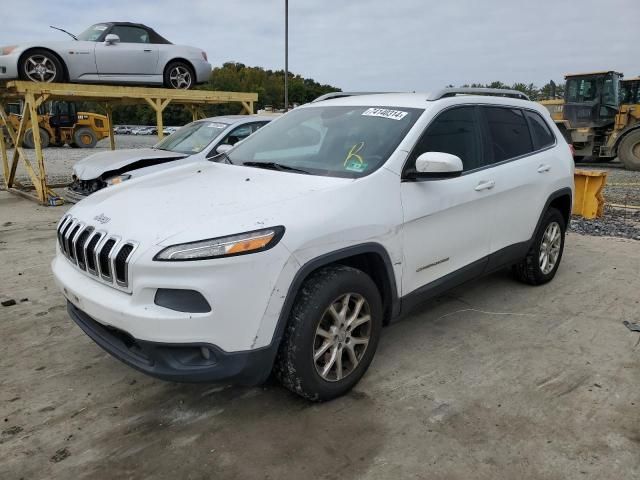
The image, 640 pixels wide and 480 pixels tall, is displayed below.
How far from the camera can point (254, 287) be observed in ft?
8.05

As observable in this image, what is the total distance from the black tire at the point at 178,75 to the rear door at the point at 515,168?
8430 millimetres

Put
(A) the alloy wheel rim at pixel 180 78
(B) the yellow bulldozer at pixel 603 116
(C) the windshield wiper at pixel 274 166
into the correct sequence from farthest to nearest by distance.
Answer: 1. (B) the yellow bulldozer at pixel 603 116
2. (A) the alloy wheel rim at pixel 180 78
3. (C) the windshield wiper at pixel 274 166

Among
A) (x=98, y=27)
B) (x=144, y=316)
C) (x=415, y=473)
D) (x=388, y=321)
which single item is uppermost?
(x=98, y=27)

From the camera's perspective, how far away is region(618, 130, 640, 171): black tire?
15.8 metres

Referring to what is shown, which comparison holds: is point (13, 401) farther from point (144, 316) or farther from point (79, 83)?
point (79, 83)

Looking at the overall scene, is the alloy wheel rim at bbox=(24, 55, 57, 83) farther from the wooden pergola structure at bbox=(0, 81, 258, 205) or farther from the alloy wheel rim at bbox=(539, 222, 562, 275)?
the alloy wheel rim at bbox=(539, 222, 562, 275)

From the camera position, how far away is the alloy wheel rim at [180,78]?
36.4 feet

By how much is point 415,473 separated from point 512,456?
52cm

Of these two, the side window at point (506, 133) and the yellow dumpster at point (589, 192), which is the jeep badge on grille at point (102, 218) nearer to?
the side window at point (506, 133)

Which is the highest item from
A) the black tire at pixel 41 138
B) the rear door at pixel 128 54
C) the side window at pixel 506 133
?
the rear door at pixel 128 54

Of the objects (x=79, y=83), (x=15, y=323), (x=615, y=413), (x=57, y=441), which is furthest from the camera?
(x=79, y=83)

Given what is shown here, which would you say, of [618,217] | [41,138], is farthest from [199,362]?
[41,138]

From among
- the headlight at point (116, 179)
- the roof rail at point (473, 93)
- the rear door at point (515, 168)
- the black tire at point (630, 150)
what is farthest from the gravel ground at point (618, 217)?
the headlight at point (116, 179)

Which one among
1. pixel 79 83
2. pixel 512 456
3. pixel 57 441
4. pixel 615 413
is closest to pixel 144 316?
pixel 57 441
